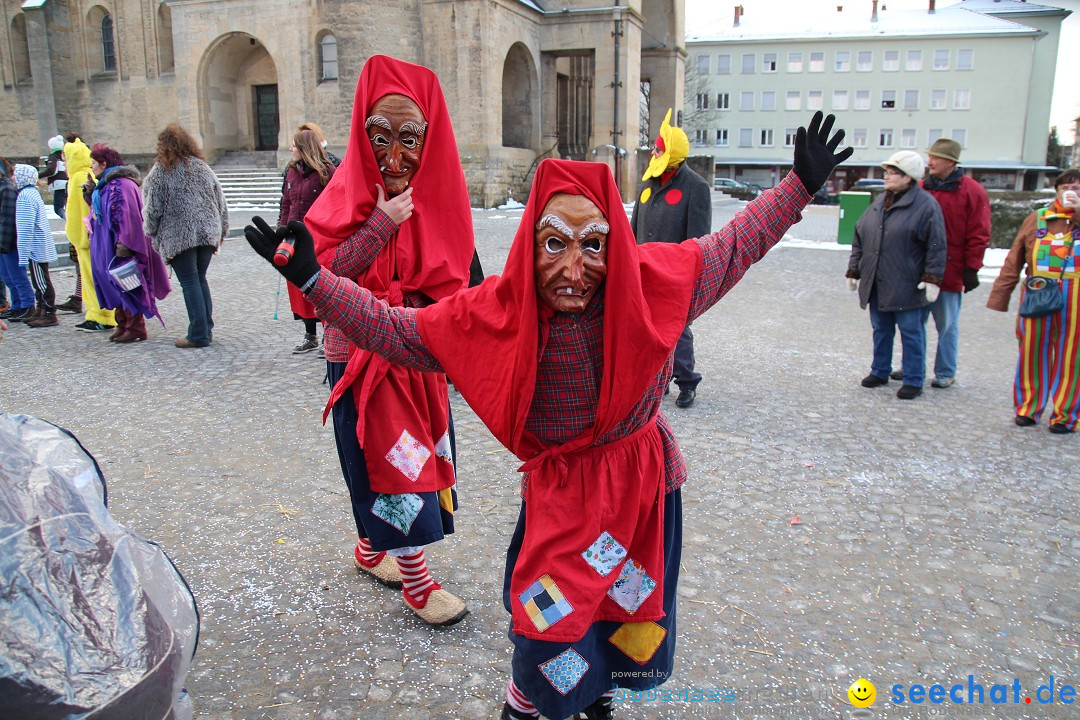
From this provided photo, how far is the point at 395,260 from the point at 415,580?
1.26m

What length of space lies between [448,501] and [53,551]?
158 centimetres

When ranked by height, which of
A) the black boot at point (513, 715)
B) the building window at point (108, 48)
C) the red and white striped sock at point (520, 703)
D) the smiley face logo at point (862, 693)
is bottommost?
the smiley face logo at point (862, 693)

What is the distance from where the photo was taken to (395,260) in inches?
114

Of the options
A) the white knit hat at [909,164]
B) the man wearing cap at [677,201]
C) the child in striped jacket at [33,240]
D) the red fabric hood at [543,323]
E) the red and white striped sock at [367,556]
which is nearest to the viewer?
the red fabric hood at [543,323]

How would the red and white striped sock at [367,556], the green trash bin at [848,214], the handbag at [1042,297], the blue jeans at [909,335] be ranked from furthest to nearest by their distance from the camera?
1. the green trash bin at [848,214]
2. the blue jeans at [909,335]
3. the handbag at [1042,297]
4. the red and white striped sock at [367,556]

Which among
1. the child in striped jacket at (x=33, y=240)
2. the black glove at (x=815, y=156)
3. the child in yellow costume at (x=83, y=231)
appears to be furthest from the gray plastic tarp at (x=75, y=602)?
the child in striped jacket at (x=33, y=240)

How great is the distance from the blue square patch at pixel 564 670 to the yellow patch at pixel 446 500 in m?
1.19

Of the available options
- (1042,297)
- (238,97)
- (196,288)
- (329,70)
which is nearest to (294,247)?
(1042,297)

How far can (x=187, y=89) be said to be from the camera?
86.4ft

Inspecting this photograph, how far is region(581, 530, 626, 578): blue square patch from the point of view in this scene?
6.55 feet

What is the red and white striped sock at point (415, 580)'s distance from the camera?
304 cm

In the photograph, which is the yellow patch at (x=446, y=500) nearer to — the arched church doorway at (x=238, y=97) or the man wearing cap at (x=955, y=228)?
the man wearing cap at (x=955, y=228)

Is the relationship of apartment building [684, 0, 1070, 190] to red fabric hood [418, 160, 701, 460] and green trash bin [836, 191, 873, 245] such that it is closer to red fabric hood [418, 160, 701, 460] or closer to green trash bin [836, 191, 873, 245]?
green trash bin [836, 191, 873, 245]

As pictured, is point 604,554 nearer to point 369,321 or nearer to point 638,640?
point 638,640
